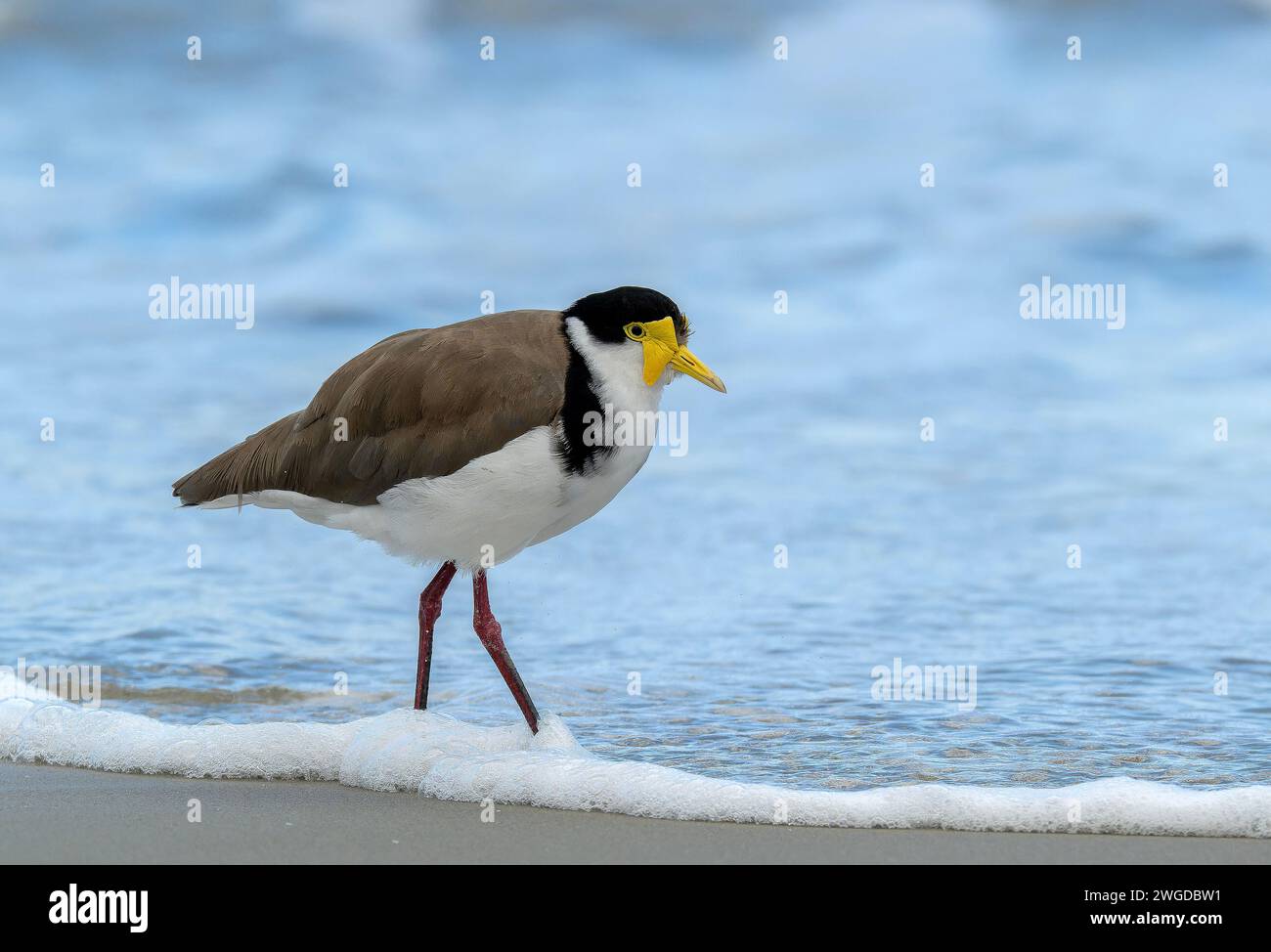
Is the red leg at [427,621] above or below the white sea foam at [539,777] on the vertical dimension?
above

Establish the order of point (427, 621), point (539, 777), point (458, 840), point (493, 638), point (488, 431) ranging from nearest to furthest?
point (458, 840) < point (539, 777) < point (488, 431) < point (493, 638) < point (427, 621)

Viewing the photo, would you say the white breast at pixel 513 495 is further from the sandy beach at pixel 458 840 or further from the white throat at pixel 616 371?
the sandy beach at pixel 458 840

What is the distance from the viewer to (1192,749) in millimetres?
6316

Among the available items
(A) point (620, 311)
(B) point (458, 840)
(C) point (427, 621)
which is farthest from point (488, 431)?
(B) point (458, 840)

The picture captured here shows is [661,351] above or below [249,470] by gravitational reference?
above

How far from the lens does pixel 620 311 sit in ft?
19.2

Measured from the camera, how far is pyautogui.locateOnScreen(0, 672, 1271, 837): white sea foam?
5.09 meters

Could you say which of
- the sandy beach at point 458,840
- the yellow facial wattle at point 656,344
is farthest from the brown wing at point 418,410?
the sandy beach at point 458,840

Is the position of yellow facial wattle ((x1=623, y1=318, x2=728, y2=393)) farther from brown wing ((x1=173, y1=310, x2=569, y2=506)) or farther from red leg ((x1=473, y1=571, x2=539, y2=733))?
red leg ((x1=473, y1=571, x2=539, y2=733))

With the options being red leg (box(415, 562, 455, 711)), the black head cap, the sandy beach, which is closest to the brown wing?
the black head cap

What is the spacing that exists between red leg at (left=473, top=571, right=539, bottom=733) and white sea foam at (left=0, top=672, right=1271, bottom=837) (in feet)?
0.56

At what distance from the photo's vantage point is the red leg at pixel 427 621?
21.1 ft

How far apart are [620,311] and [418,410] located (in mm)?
887

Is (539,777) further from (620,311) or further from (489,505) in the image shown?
(620,311)
